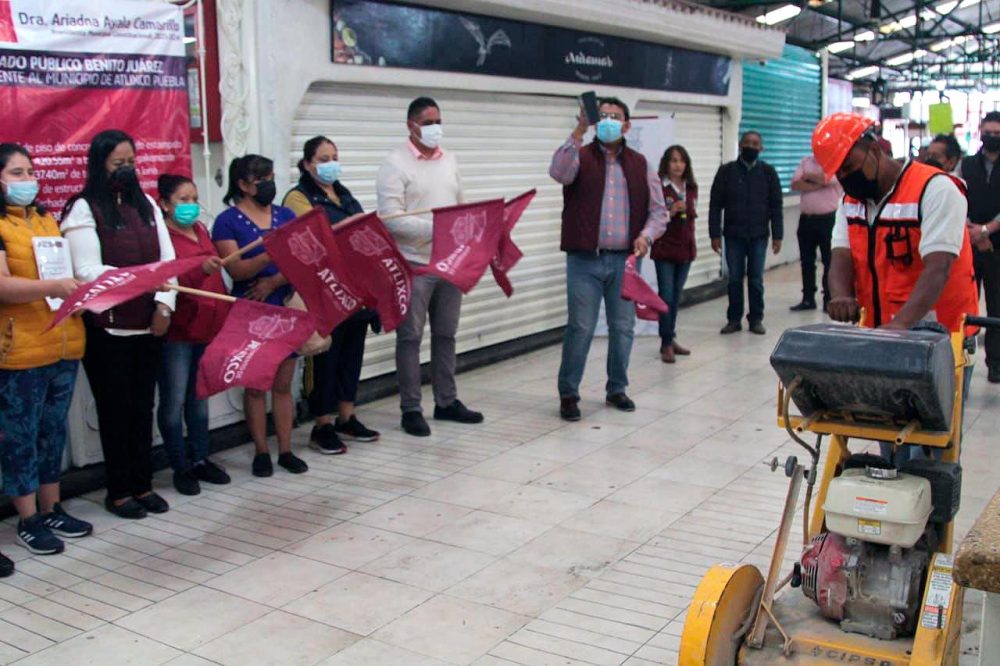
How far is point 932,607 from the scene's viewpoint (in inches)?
117

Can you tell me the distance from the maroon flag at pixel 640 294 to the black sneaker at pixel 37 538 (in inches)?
143

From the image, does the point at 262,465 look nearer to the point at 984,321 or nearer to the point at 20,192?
the point at 20,192

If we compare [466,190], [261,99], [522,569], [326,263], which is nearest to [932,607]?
[522,569]

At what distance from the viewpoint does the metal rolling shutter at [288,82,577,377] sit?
718cm

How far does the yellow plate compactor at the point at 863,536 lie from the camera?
2961 millimetres

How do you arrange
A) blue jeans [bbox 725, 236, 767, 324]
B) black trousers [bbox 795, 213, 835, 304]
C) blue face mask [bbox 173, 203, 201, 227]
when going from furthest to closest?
1. black trousers [bbox 795, 213, 835, 304]
2. blue jeans [bbox 725, 236, 767, 324]
3. blue face mask [bbox 173, 203, 201, 227]

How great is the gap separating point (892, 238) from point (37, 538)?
367 centimetres

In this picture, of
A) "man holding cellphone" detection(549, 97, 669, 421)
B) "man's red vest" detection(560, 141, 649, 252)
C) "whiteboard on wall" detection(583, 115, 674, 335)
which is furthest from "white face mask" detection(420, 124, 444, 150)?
"whiteboard on wall" detection(583, 115, 674, 335)

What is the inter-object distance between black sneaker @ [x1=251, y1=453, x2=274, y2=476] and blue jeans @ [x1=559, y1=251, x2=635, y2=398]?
191 cm

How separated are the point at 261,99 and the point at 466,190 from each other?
7.14 ft

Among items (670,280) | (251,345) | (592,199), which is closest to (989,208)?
(670,280)

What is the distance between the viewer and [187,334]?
5402mm

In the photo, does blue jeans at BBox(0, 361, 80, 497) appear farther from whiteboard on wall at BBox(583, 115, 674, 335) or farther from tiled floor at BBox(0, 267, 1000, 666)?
whiteboard on wall at BBox(583, 115, 674, 335)

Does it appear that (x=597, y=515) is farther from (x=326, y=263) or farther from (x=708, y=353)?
(x=708, y=353)
